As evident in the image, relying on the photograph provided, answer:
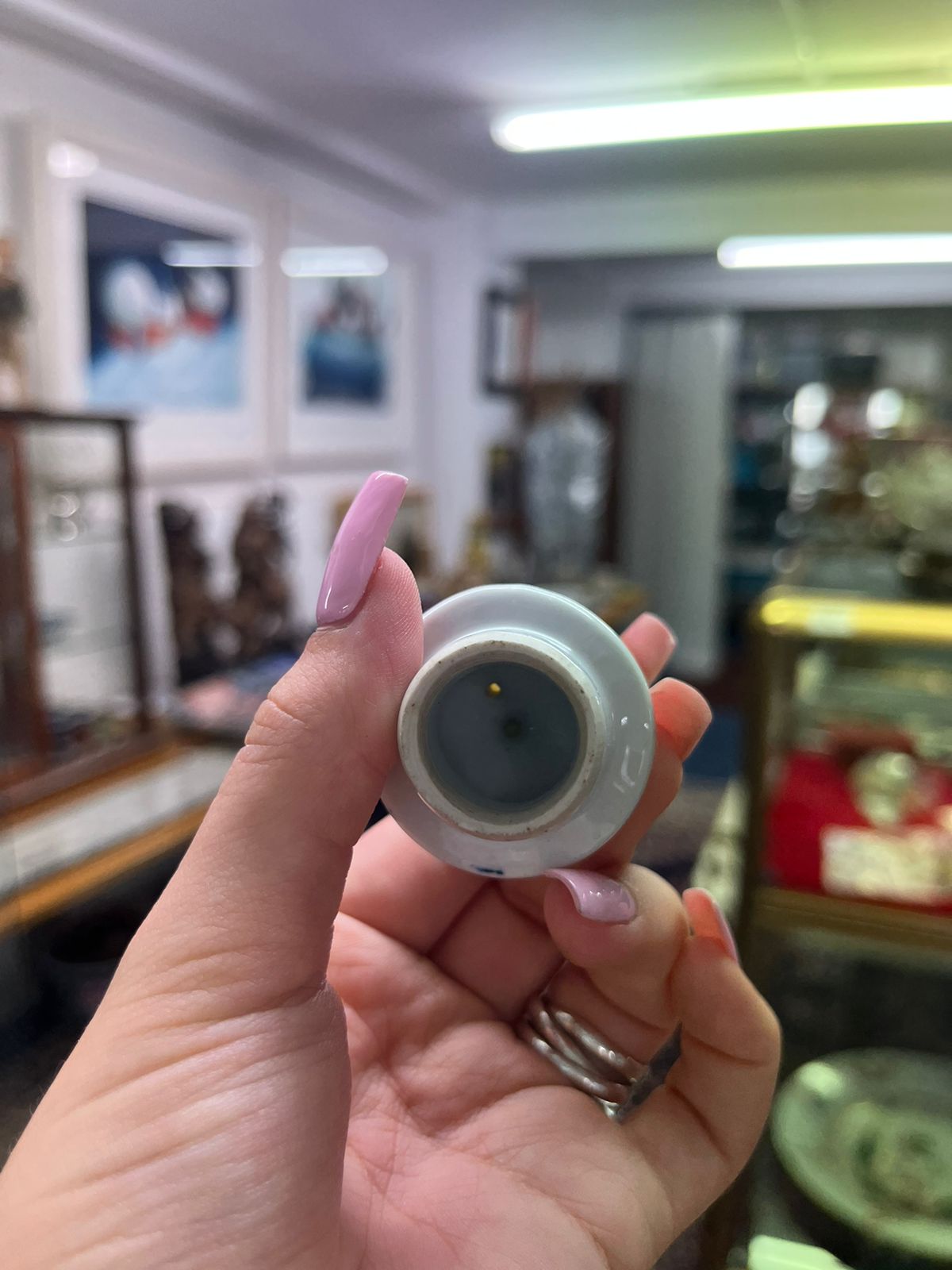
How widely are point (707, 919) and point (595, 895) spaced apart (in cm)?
6

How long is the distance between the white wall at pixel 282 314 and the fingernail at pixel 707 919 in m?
0.29

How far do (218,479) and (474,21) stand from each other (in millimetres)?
805

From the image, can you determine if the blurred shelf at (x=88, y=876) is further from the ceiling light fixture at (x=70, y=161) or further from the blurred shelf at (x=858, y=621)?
the ceiling light fixture at (x=70, y=161)

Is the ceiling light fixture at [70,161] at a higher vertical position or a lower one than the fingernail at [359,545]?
higher

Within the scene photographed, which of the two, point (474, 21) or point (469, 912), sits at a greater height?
point (474, 21)

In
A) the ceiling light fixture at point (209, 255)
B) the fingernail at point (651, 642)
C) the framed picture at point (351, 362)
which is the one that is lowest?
the fingernail at point (651, 642)

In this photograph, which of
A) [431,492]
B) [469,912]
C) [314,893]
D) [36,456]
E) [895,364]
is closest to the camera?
[314,893]

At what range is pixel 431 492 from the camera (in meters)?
0.95

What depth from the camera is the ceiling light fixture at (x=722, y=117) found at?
1.06 feet

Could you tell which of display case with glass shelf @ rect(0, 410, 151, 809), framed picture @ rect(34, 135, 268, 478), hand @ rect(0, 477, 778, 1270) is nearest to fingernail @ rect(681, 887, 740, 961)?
hand @ rect(0, 477, 778, 1270)

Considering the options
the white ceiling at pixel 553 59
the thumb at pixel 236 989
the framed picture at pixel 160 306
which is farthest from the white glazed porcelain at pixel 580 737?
the framed picture at pixel 160 306

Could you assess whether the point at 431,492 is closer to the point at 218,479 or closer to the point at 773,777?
the point at 218,479

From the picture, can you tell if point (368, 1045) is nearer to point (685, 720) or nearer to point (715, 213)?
point (685, 720)

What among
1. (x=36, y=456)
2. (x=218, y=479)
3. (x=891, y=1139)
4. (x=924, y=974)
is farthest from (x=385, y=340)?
(x=891, y=1139)
